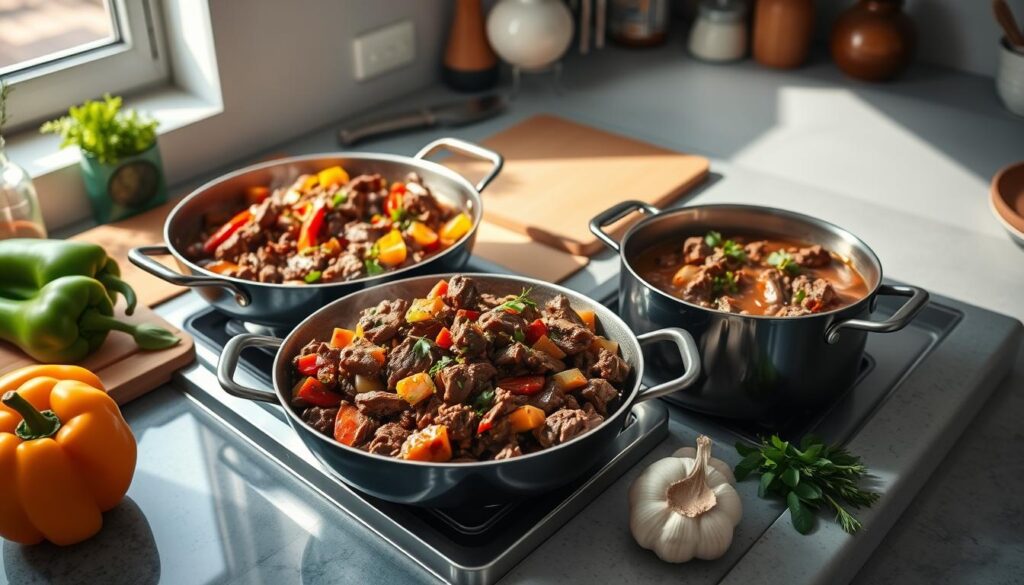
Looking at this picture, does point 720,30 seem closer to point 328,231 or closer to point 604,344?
point 328,231

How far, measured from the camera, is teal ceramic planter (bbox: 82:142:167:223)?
1.68 m

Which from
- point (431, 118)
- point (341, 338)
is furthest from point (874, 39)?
point (341, 338)

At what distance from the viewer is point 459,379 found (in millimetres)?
1103

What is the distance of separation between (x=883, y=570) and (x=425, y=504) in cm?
51

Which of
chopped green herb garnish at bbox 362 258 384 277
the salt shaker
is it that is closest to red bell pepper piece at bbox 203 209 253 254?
chopped green herb garnish at bbox 362 258 384 277

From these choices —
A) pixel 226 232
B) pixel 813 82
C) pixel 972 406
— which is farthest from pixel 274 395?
pixel 813 82

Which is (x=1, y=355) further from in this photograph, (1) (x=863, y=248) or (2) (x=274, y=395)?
(1) (x=863, y=248)

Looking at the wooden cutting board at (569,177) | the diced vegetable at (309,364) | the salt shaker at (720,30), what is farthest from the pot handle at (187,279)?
the salt shaker at (720,30)

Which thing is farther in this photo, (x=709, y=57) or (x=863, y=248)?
(x=709, y=57)

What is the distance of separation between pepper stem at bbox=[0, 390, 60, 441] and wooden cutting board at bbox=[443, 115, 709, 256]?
83cm

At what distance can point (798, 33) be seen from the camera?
231cm

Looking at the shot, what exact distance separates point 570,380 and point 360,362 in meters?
0.22

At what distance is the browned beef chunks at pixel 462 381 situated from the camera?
110 centimetres

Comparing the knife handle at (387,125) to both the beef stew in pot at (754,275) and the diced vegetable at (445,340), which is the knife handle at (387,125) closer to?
the beef stew in pot at (754,275)
